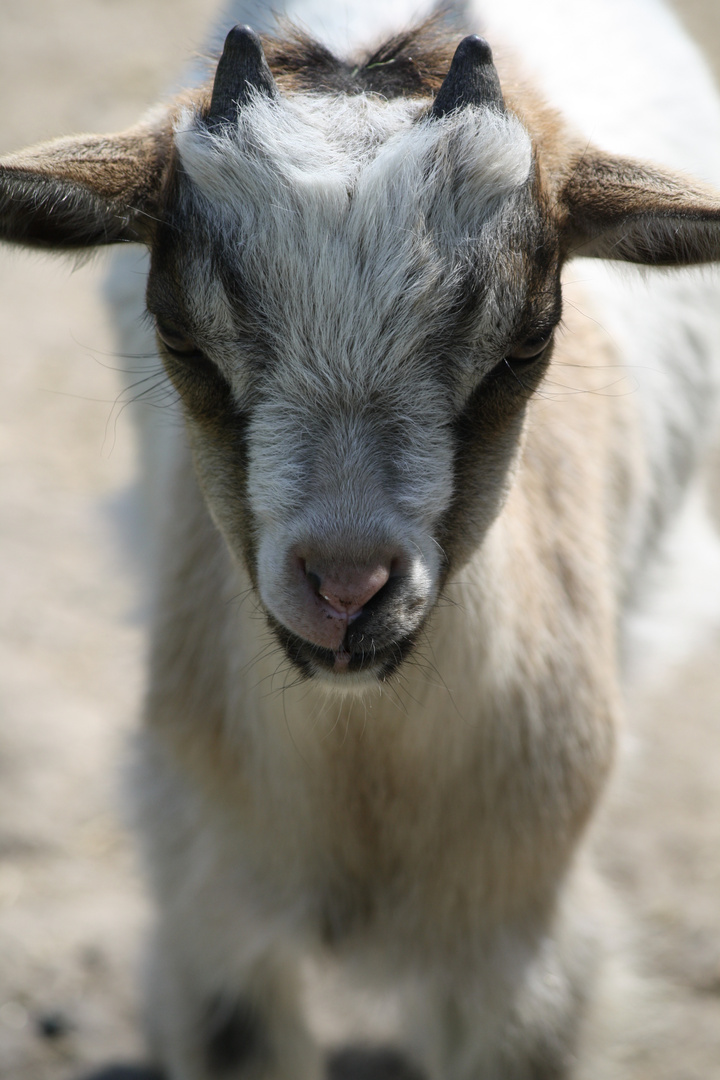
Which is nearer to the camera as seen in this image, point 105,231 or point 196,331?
point 196,331

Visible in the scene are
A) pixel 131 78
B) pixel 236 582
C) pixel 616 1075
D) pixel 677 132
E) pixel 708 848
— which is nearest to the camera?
pixel 236 582

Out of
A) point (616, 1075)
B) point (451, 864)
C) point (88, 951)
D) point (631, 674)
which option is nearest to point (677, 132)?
point (631, 674)

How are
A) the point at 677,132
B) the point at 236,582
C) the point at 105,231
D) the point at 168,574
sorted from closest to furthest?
the point at 105,231, the point at 236,582, the point at 168,574, the point at 677,132

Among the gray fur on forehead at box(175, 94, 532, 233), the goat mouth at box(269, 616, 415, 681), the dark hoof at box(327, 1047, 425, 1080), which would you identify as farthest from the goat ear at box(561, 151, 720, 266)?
the dark hoof at box(327, 1047, 425, 1080)

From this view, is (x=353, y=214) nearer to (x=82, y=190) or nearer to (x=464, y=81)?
(x=464, y=81)

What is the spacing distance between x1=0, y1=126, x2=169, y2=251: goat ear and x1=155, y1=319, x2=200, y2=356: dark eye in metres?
0.23

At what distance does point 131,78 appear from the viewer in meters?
9.78

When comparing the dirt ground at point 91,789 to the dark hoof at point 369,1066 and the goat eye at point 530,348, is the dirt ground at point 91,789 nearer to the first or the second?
the dark hoof at point 369,1066

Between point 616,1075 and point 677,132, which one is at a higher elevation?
point 677,132

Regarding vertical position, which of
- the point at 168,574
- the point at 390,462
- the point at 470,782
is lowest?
the point at 470,782

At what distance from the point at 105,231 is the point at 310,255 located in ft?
1.77

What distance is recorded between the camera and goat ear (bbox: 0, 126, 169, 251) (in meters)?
2.24

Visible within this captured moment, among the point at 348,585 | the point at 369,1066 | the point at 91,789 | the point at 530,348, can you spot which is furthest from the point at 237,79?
the point at 369,1066

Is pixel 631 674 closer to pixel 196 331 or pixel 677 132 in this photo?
pixel 677 132
